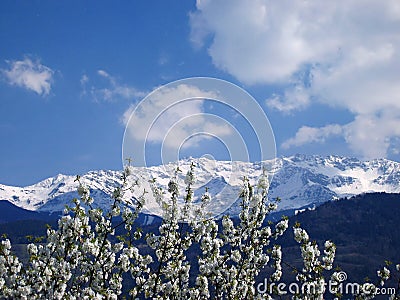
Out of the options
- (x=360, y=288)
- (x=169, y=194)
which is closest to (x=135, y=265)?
(x=169, y=194)

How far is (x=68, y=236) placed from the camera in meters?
11.3

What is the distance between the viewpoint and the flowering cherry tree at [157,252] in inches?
450

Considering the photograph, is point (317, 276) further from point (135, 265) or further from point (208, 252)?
point (135, 265)

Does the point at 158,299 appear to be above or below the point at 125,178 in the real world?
below

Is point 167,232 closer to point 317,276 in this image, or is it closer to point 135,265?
point 135,265

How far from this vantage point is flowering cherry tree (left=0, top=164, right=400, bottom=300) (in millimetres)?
11438

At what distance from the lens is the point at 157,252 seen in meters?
13.8

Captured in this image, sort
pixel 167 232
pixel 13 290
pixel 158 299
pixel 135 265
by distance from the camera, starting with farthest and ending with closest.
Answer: pixel 135 265
pixel 167 232
pixel 158 299
pixel 13 290

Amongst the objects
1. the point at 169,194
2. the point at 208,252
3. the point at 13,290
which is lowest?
the point at 13,290

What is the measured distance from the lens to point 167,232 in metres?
13.6

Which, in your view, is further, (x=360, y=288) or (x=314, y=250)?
(x=360, y=288)

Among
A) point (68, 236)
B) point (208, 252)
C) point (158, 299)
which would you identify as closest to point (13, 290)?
point (68, 236)

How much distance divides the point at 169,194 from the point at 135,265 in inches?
126

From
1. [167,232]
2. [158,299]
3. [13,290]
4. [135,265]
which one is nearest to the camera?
[13,290]
